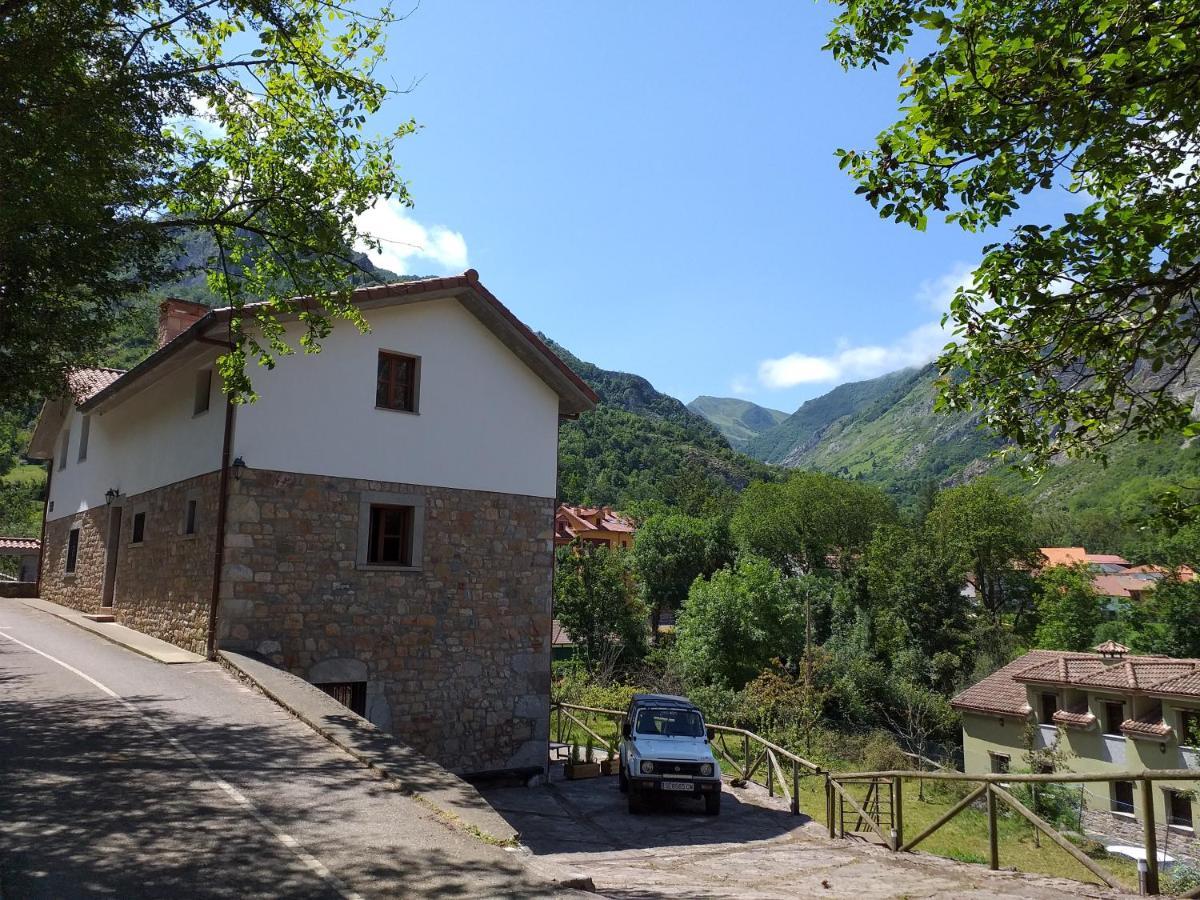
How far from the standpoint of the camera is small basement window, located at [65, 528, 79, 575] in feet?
68.6

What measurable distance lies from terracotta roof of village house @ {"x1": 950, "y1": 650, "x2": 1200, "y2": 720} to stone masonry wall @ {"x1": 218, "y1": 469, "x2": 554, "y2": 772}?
21.7m

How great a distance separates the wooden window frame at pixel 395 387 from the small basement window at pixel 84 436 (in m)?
11.2

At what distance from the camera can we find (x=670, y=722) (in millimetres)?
14523

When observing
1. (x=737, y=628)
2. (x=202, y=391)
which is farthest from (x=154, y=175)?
(x=737, y=628)

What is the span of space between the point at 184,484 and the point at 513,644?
6328 millimetres

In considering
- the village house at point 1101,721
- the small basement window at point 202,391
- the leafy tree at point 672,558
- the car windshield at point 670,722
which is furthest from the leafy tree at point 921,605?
the small basement window at point 202,391

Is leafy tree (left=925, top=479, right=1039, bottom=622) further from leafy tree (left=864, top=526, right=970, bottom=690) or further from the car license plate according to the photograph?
the car license plate

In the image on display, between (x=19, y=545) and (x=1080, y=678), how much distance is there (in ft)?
136

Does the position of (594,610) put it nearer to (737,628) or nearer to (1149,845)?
(737,628)

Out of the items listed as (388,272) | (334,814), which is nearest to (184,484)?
(334,814)

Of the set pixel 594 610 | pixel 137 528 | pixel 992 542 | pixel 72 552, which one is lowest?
pixel 594 610

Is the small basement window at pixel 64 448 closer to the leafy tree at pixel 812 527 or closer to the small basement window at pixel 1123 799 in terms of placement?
the small basement window at pixel 1123 799

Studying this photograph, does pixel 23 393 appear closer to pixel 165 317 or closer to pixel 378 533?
pixel 378 533

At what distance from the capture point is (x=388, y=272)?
369 ft
